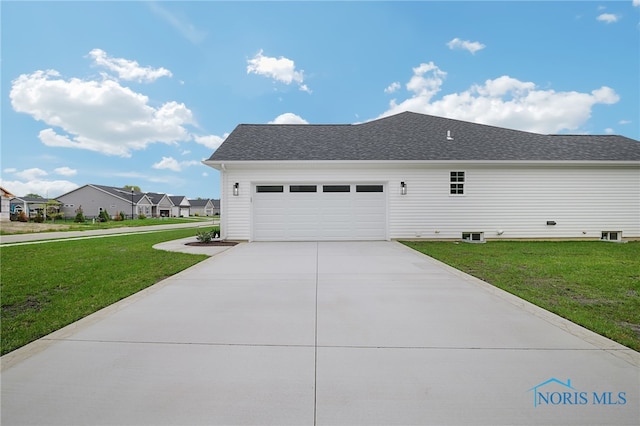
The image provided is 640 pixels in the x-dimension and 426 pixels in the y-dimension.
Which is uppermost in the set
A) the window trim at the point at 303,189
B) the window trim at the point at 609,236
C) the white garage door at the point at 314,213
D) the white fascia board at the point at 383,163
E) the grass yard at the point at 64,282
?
the white fascia board at the point at 383,163

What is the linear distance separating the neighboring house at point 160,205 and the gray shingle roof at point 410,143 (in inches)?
1811

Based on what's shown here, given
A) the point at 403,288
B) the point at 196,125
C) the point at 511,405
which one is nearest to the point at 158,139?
the point at 196,125

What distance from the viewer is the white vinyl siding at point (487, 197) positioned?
425 inches

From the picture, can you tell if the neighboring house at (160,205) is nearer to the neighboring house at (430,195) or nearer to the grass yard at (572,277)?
the neighboring house at (430,195)

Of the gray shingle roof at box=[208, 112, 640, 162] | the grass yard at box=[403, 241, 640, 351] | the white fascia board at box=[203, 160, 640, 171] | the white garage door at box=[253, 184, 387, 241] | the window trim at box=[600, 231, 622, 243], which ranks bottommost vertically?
the grass yard at box=[403, 241, 640, 351]

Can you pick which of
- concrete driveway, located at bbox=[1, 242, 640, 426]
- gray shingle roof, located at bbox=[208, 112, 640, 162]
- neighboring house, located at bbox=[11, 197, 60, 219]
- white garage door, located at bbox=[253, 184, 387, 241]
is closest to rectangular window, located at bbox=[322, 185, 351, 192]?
white garage door, located at bbox=[253, 184, 387, 241]

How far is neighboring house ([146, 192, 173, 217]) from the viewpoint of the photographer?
50969mm

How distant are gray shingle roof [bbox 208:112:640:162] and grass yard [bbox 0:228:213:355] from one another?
4.90 meters

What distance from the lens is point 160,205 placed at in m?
53.0

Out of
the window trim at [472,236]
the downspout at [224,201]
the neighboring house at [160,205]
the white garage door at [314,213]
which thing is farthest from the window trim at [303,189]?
the neighboring house at [160,205]

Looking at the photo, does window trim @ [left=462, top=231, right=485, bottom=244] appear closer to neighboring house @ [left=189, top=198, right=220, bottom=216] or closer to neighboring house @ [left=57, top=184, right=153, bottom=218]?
neighboring house @ [left=57, top=184, right=153, bottom=218]

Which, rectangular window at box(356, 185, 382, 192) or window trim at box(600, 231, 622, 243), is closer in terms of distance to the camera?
rectangular window at box(356, 185, 382, 192)

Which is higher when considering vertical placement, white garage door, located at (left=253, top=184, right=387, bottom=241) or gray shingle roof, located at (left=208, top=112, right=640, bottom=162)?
gray shingle roof, located at (left=208, top=112, right=640, bottom=162)

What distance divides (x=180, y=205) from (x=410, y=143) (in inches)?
2415
